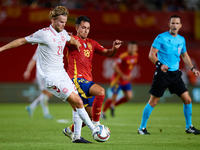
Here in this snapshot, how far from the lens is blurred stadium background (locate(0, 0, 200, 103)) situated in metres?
18.7

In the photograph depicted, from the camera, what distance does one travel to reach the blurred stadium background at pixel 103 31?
1873 cm

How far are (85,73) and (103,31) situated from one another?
1311 centimetres

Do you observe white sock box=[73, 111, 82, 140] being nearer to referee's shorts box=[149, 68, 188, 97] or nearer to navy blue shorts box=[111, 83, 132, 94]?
referee's shorts box=[149, 68, 188, 97]

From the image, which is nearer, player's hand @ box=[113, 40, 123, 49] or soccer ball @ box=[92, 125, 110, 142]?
soccer ball @ box=[92, 125, 110, 142]

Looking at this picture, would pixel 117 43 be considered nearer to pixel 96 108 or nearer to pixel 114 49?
pixel 114 49

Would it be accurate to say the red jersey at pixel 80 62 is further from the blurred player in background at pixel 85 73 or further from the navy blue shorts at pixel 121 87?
the navy blue shorts at pixel 121 87

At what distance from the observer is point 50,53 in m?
6.12

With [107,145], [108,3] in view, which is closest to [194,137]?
[107,145]

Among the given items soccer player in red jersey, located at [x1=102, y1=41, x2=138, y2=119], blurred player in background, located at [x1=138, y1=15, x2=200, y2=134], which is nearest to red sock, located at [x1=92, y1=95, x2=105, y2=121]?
blurred player in background, located at [x1=138, y1=15, x2=200, y2=134]

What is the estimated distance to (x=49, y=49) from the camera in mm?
6105

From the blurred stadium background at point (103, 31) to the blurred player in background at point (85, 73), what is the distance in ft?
37.5

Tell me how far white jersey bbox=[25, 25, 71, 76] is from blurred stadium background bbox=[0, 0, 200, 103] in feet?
39.9

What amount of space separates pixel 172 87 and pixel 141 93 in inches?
431

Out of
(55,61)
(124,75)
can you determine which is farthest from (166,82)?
(124,75)
